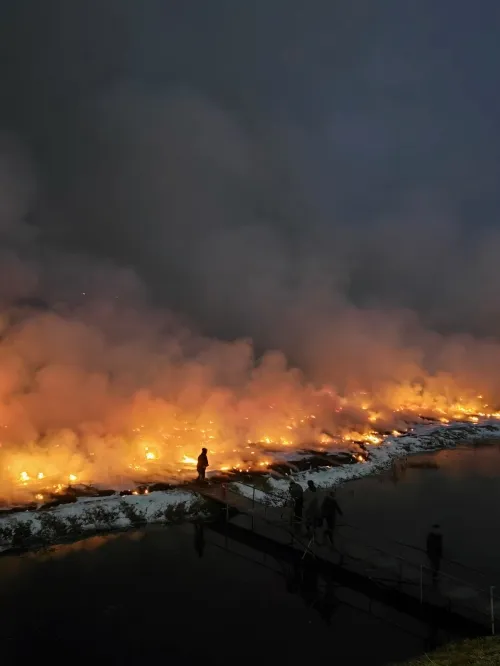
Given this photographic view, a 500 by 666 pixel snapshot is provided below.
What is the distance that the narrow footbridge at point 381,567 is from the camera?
635 inches

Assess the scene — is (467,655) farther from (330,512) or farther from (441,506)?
(441,506)

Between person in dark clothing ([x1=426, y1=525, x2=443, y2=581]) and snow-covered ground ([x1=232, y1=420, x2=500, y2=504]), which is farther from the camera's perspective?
snow-covered ground ([x1=232, y1=420, x2=500, y2=504])

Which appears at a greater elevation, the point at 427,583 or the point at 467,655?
the point at 427,583

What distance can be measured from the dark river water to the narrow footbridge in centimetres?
80

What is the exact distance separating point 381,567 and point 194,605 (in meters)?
6.84

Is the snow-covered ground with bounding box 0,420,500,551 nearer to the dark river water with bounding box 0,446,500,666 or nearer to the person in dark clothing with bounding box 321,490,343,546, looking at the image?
the dark river water with bounding box 0,446,500,666

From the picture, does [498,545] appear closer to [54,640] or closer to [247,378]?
[54,640]

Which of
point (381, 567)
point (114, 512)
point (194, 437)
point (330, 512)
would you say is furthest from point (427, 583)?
point (194, 437)

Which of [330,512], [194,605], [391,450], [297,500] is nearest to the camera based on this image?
[194,605]

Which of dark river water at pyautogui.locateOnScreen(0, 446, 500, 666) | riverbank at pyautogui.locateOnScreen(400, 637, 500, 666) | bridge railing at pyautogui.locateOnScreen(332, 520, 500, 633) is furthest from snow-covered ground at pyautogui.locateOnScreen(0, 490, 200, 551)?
riverbank at pyautogui.locateOnScreen(400, 637, 500, 666)

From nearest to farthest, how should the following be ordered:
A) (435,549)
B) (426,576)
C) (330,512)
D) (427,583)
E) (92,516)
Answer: (427,583)
(426,576)
(435,549)
(330,512)
(92,516)

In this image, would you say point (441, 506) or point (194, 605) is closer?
point (194, 605)

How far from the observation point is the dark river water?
14.1 metres

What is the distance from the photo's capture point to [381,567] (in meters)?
18.9
